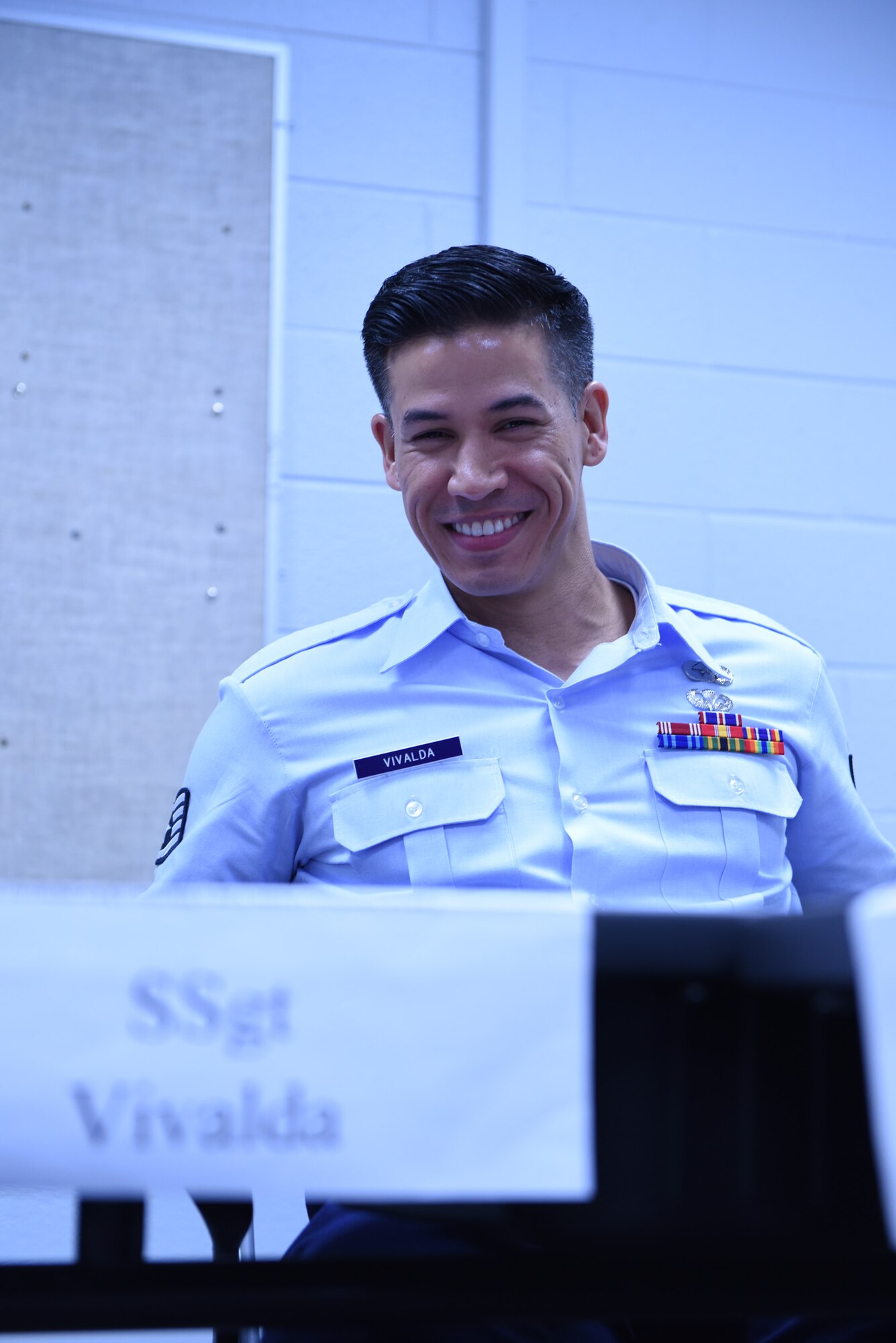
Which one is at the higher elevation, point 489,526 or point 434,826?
point 489,526

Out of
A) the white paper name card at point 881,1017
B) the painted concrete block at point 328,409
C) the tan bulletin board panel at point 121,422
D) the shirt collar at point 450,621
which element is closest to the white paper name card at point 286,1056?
the white paper name card at point 881,1017

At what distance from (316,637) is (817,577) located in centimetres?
109

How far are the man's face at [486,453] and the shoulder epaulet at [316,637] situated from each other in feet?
0.28

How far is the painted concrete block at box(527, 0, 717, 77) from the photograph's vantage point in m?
2.12

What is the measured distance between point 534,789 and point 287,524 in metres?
→ 0.86

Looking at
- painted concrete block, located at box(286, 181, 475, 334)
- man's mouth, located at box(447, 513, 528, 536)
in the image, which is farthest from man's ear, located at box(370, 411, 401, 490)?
painted concrete block, located at box(286, 181, 475, 334)

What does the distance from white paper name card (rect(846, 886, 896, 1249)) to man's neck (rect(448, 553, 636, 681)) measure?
0.96 meters

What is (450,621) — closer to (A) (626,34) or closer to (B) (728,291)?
(B) (728,291)

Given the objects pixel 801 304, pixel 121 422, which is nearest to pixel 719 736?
pixel 121 422

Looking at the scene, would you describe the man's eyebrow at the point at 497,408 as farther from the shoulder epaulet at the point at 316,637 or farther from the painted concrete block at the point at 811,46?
the painted concrete block at the point at 811,46

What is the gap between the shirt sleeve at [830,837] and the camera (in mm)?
1363

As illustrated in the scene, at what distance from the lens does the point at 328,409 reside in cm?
198

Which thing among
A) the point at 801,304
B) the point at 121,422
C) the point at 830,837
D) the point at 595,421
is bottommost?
the point at 830,837

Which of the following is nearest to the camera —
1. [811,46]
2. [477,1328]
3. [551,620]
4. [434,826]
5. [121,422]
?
[477,1328]
